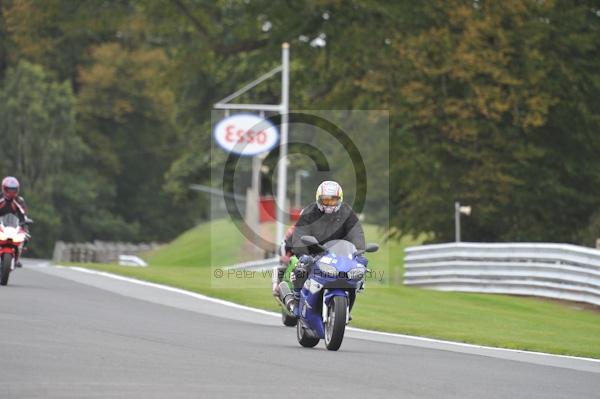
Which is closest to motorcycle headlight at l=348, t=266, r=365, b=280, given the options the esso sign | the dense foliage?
the dense foliage

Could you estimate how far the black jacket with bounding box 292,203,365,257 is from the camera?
1484cm

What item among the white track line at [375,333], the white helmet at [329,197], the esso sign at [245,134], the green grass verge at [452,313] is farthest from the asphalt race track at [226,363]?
the esso sign at [245,134]

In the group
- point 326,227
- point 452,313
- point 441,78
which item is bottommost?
point 452,313

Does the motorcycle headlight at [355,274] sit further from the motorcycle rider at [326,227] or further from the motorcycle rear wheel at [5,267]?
the motorcycle rear wheel at [5,267]

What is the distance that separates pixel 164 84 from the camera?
154 ft

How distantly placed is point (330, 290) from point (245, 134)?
3048cm

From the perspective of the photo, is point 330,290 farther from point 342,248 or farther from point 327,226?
point 327,226

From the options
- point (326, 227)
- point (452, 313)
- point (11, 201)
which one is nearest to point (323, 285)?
point (326, 227)

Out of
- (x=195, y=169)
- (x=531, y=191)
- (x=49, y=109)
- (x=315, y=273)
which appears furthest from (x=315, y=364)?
(x=49, y=109)

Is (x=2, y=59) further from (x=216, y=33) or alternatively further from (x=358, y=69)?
(x=358, y=69)

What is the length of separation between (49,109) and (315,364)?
63.3m

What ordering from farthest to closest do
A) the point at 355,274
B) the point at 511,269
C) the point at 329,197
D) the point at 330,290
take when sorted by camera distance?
the point at 511,269, the point at 329,197, the point at 330,290, the point at 355,274

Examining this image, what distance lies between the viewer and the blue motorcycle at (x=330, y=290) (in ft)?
46.1

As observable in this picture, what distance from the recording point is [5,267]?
71.6 ft
